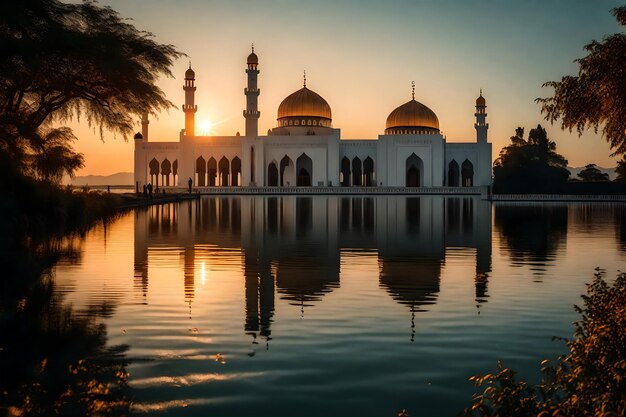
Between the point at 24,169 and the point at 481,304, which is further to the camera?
the point at 24,169

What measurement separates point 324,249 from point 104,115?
9.51 metres

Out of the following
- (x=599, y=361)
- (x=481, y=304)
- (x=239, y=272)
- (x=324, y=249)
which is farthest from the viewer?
(x=324, y=249)

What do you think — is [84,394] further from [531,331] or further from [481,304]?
[481,304]

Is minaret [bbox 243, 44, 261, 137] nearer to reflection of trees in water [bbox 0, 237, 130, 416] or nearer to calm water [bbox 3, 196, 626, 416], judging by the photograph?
calm water [bbox 3, 196, 626, 416]

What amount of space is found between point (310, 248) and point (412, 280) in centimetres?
380

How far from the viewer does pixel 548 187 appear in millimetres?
43406

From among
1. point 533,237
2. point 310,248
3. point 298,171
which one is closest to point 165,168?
point 298,171

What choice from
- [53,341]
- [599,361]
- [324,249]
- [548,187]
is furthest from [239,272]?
[548,187]

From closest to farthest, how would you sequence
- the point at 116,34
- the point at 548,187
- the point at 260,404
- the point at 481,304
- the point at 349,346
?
1. the point at 260,404
2. the point at 349,346
3. the point at 481,304
4. the point at 116,34
5. the point at 548,187

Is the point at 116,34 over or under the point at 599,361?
over

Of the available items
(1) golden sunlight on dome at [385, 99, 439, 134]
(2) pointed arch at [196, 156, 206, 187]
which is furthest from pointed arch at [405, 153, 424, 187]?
(2) pointed arch at [196, 156, 206, 187]

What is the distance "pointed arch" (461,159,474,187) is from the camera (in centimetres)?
5481

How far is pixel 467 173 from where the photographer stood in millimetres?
55562

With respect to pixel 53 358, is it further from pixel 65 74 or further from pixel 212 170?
pixel 212 170
